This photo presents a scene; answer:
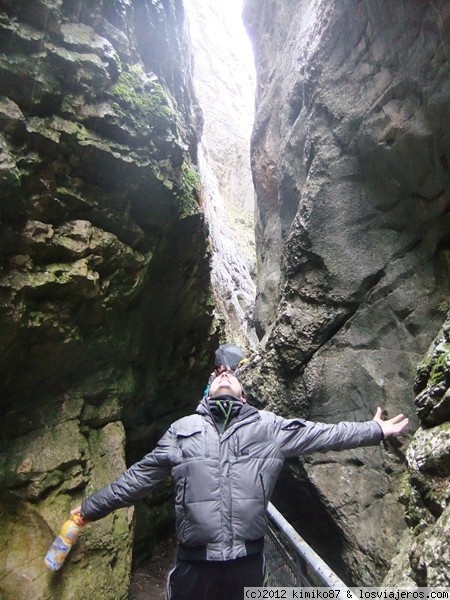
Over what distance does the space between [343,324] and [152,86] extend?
13.8ft

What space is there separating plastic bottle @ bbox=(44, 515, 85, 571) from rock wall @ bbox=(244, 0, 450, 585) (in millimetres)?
3248

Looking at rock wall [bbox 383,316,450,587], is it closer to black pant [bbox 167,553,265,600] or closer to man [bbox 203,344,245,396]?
black pant [bbox 167,553,265,600]

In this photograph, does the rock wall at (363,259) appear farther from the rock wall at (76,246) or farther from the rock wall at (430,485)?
the rock wall at (76,246)

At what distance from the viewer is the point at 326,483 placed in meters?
5.64

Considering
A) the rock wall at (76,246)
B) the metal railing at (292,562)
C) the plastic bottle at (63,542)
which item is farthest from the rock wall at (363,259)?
the plastic bottle at (63,542)

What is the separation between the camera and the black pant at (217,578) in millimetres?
2682

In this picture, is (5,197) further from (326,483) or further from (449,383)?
(326,483)

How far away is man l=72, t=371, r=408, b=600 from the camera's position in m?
2.63

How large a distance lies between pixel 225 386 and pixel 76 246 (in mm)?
→ 2841

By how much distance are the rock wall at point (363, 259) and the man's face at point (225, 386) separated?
9.88ft

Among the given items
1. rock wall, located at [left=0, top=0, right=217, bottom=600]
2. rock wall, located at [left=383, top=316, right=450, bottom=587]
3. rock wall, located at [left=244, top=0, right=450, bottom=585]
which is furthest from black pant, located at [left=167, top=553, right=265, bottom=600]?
rock wall, located at [left=244, top=0, right=450, bottom=585]

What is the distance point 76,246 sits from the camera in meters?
4.95

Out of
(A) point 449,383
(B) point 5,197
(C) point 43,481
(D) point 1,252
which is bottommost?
(C) point 43,481

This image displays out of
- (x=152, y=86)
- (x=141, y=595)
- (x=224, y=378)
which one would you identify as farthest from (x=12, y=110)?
(x=141, y=595)
